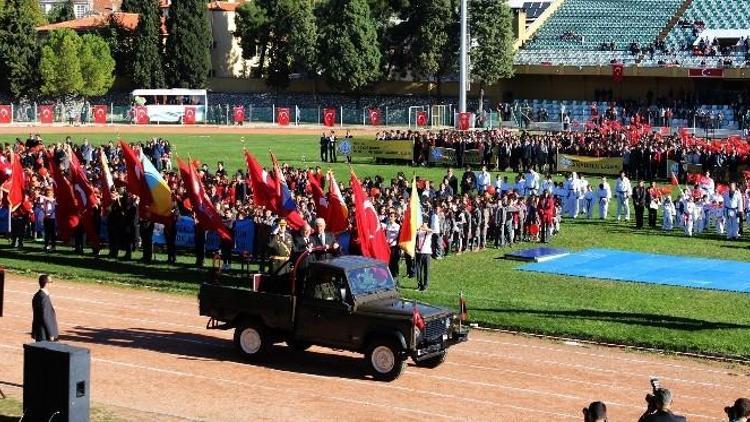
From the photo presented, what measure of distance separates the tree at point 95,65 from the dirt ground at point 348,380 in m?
67.3

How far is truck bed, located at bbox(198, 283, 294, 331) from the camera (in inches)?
825

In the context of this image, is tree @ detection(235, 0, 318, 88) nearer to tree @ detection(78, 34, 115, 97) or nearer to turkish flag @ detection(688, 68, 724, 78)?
tree @ detection(78, 34, 115, 97)

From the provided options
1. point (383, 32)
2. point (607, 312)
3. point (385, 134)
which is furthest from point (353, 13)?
point (607, 312)

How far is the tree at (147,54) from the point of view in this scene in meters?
90.6

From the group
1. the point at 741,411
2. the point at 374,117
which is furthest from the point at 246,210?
the point at 374,117

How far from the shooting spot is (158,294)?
1130 inches

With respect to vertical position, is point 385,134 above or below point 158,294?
above

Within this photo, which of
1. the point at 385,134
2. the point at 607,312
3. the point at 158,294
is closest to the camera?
the point at 607,312

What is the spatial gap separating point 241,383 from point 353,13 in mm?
68906

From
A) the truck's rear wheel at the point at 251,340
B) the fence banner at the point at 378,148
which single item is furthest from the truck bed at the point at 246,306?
the fence banner at the point at 378,148

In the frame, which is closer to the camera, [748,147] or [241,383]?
[241,383]

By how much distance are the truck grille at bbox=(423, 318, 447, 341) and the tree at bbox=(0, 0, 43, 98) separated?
76.2 m

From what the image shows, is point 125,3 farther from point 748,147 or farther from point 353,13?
point 748,147

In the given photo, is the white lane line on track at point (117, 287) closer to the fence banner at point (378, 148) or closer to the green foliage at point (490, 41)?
the fence banner at point (378, 148)
